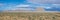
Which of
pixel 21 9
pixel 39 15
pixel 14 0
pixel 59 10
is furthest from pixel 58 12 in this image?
pixel 14 0

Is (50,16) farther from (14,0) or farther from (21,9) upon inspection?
(14,0)

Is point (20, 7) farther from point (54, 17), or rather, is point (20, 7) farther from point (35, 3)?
point (54, 17)

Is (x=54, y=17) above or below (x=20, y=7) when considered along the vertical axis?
below

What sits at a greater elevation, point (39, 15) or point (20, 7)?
point (20, 7)

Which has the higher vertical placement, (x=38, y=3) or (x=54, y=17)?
(x=38, y=3)

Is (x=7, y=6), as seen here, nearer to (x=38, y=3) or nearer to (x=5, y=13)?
(x=5, y=13)

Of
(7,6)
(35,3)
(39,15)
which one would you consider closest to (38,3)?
(35,3)

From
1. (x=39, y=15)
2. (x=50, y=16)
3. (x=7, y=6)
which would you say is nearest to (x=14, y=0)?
(x=7, y=6)

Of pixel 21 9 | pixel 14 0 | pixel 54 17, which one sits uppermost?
pixel 14 0
